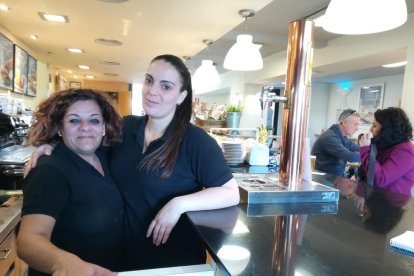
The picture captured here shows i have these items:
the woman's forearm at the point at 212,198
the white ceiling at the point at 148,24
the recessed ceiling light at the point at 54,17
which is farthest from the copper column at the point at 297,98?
the recessed ceiling light at the point at 54,17

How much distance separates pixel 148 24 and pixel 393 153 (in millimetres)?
2644

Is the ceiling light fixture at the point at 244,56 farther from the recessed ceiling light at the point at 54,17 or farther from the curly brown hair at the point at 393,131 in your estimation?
the recessed ceiling light at the point at 54,17

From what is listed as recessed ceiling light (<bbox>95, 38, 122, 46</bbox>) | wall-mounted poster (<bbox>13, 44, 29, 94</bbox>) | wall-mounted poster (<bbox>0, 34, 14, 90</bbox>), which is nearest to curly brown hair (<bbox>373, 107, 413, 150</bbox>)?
recessed ceiling light (<bbox>95, 38, 122, 46</bbox>)

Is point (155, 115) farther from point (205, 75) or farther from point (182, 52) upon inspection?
point (182, 52)

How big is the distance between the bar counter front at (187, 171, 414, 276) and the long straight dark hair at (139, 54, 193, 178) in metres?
0.20

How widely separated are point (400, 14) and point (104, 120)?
1.18m

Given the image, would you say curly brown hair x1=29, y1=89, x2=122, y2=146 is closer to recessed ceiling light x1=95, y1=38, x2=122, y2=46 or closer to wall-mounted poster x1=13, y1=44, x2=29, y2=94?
recessed ceiling light x1=95, y1=38, x2=122, y2=46

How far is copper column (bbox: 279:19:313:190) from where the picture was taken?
1.14 meters

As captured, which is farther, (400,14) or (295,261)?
(400,14)

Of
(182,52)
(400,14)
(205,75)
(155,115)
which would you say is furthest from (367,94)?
(155,115)

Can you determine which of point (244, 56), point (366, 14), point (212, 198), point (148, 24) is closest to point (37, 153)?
point (212, 198)

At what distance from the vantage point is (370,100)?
745cm

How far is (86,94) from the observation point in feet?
3.79

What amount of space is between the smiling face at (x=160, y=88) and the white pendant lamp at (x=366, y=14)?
2.15 ft
